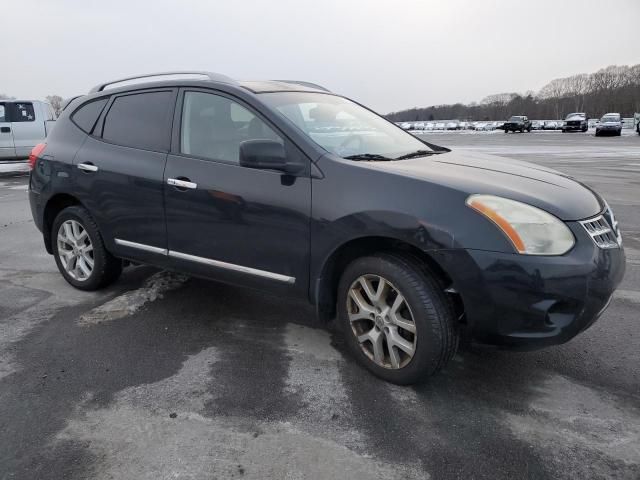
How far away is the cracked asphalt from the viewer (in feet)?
7.45

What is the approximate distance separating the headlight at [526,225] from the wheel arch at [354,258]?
0.37m

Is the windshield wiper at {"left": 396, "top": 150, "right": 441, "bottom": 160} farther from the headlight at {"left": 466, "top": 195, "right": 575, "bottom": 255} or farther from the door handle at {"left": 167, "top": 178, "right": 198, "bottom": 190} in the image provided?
the door handle at {"left": 167, "top": 178, "right": 198, "bottom": 190}

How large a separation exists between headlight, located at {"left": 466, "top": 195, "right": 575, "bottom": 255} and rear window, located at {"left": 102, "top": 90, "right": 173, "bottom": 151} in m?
2.28

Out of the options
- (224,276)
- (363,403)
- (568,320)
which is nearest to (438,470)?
(363,403)

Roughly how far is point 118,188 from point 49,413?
1791 mm

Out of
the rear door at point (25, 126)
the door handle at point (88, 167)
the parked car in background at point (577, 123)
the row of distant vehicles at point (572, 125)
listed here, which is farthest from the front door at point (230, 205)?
the parked car in background at point (577, 123)

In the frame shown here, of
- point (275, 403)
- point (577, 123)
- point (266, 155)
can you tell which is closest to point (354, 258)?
point (266, 155)

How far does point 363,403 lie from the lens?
2.74 meters

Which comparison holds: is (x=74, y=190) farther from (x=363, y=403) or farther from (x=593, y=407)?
(x=593, y=407)

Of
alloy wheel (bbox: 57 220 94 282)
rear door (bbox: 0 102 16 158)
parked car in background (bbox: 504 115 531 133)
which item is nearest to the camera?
alloy wheel (bbox: 57 220 94 282)

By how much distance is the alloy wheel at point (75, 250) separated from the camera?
14.4 feet

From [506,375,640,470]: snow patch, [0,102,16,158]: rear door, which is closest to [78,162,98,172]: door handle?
[506,375,640,470]: snow patch

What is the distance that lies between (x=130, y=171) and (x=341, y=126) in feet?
5.21

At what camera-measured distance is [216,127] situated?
3533 millimetres
